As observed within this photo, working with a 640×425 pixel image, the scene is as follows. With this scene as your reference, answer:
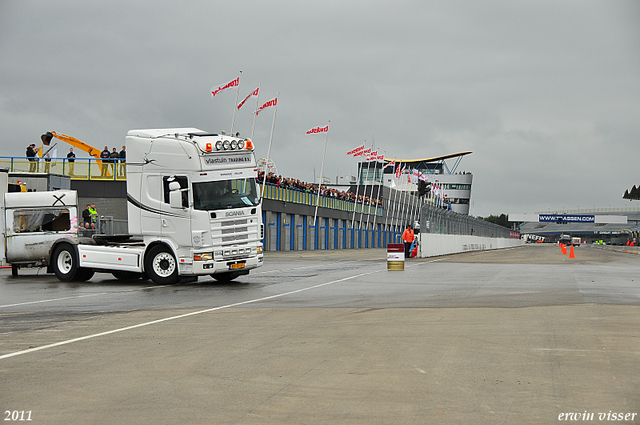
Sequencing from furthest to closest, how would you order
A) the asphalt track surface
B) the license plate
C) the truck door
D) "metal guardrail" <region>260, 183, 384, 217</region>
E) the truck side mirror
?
"metal guardrail" <region>260, 183, 384, 217</region> < the license plate < the truck door < the truck side mirror < the asphalt track surface

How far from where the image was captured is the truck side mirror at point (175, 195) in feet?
57.3

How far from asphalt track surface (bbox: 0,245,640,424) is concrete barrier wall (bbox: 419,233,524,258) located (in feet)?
82.2

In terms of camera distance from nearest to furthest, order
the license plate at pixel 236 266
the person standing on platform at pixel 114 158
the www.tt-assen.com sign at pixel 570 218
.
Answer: the license plate at pixel 236 266
the person standing on platform at pixel 114 158
the www.tt-assen.com sign at pixel 570 218

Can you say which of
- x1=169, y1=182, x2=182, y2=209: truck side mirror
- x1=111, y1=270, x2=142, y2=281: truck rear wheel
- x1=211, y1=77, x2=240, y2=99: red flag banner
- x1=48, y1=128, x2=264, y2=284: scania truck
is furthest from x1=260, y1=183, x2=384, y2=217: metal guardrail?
x1=169, y1=182, x2=182, y2=209: truck side mirror

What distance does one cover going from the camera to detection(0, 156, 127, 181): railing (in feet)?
133

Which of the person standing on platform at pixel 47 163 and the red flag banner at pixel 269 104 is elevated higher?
the red flag banner at pixel 269 104

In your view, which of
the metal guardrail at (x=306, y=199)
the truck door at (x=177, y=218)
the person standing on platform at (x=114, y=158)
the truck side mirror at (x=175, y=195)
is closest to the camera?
the truck side mirror at (x=175, y=195)

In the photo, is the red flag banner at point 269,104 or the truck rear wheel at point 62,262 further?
the red flag banner at point 269,104

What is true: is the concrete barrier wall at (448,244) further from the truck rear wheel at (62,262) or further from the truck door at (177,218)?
the truck door at (177,218)

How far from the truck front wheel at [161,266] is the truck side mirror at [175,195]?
1.30 meters

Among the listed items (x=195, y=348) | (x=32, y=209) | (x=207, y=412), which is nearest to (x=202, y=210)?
(x=32, y=209)

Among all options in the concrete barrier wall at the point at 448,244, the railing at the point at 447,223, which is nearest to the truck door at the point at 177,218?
the railing at the point at 447,223

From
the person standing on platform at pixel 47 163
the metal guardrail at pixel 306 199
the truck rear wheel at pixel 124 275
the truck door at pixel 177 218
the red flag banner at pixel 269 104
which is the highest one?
the red flag banner at pixel 269 104

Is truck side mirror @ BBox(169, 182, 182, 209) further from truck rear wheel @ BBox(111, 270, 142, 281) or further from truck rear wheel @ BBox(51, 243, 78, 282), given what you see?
truck rear wheel @ BBox(51, 243, 78, 282)
